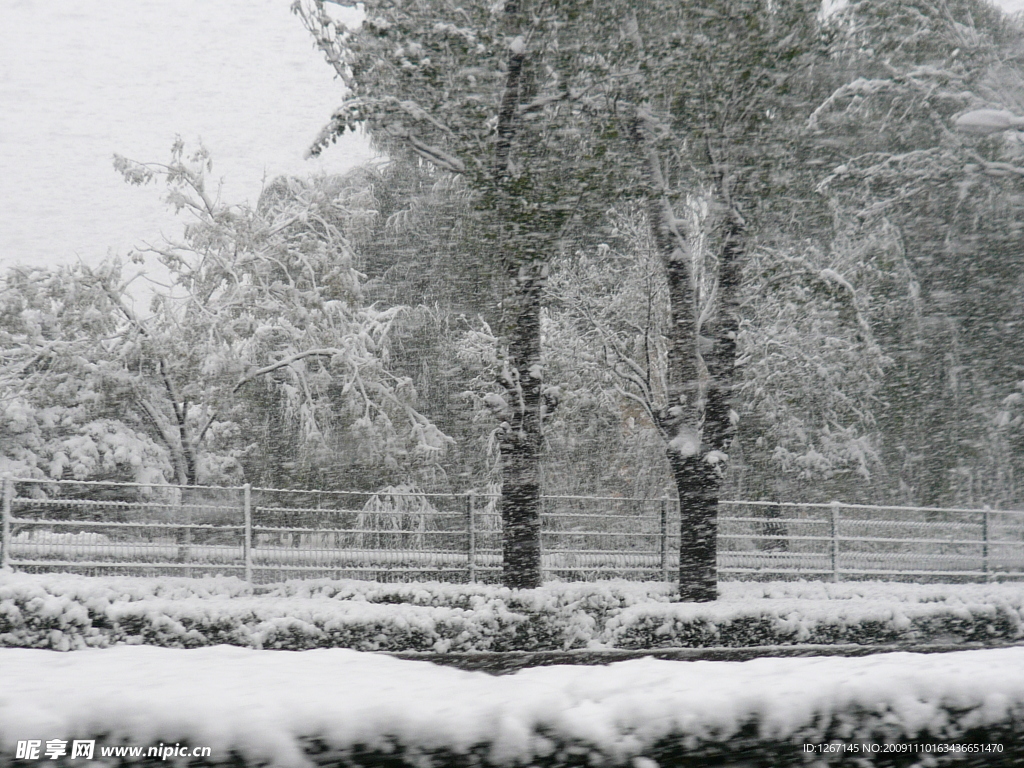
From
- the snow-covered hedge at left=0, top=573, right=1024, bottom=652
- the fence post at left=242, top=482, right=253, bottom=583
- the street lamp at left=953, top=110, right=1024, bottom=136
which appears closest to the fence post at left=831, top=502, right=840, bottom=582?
the snow-covered hedge at left=0, top=573, right=1024, bottom=652

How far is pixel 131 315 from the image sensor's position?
16.1 meters

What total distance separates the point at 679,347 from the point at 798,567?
6763 millimetres

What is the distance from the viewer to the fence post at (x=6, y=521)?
37.2ft

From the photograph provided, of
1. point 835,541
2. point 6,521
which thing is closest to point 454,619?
point 6,521

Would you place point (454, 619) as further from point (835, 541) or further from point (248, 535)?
point (835, 541)

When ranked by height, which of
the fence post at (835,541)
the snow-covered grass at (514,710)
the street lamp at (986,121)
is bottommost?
the fence post at (835,541)

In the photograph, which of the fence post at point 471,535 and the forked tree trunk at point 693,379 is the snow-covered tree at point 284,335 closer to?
the fence post at point 471,535

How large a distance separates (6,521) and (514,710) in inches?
433

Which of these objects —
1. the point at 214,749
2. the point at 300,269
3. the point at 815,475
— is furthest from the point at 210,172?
the point at 214,749

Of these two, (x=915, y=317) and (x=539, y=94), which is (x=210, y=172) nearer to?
(x=539, y=94)

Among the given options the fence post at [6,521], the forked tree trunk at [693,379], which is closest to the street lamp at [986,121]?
the forked tree trunk at [693,379]

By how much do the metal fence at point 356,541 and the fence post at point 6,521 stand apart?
0.6 inches

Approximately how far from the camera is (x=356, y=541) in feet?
47.0

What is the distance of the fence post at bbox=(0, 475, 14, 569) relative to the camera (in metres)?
11.3
